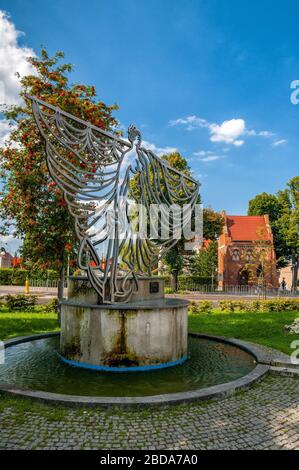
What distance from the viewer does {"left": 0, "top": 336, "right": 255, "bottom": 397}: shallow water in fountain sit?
6793 mm

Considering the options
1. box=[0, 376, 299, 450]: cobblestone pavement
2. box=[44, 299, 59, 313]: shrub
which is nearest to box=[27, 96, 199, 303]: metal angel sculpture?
box=[0, 376, 299, 450]: cobblestone pavement

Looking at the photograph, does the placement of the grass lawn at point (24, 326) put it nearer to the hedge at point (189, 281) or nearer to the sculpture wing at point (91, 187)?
the sculpture wing at point (91, 187)

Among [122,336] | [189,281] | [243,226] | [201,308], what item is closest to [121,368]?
[122,336]

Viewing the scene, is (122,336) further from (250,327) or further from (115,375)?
(250,327)

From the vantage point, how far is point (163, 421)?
523 centimetres

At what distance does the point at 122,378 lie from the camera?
7512 mm

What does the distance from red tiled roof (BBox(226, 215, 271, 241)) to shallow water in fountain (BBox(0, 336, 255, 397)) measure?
150ft

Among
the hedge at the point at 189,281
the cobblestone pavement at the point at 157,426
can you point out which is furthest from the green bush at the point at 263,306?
the hedge at the point at 189,281

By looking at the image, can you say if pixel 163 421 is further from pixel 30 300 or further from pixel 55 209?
pixel 30 300

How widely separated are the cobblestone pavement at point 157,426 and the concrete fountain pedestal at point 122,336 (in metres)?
2.47

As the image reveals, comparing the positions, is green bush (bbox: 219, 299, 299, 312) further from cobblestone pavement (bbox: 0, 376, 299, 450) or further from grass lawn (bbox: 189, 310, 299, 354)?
cobblestone pavement (bbox: 0, 376, 299, 450)

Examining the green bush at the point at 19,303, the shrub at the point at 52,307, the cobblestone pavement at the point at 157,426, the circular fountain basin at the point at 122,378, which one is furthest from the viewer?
the green bush at the point at 19,303

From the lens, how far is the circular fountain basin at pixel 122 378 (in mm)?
6102

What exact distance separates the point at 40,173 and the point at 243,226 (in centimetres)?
4639
